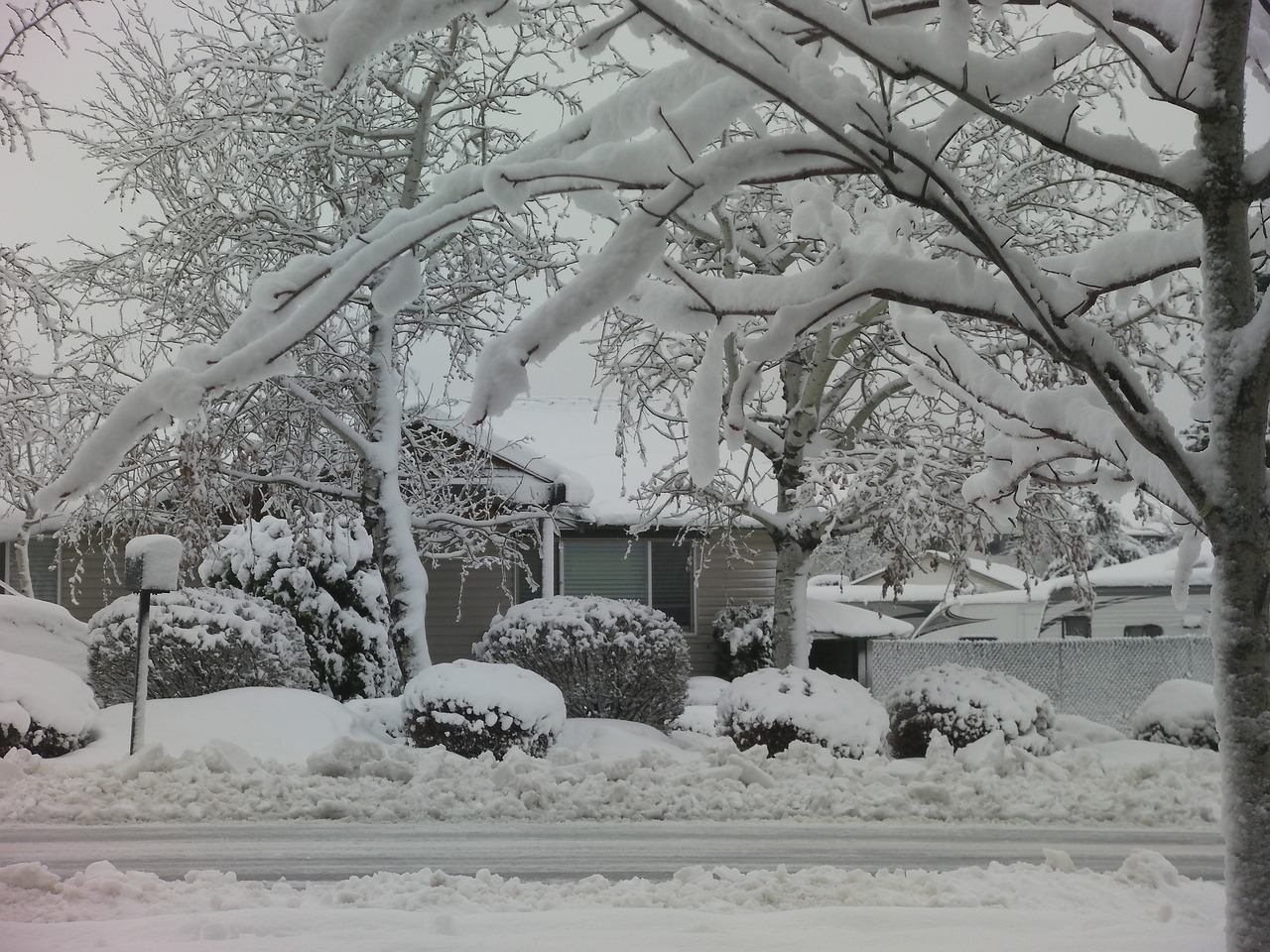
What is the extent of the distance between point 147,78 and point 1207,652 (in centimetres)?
1267

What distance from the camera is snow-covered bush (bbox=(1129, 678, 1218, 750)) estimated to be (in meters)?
8.23

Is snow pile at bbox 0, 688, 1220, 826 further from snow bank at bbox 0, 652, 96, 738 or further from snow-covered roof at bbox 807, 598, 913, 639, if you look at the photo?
snow-covered roof at bbox 807, 598, 913, 639

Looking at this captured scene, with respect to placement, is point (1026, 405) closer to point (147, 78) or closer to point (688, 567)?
point (147, 78)

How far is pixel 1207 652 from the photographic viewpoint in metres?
11.2

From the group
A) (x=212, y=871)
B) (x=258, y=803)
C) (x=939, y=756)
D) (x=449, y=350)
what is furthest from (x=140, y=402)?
(x=449, y=350)

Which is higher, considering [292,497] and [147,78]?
[147,78]

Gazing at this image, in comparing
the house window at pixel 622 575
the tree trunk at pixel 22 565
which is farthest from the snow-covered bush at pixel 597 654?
the tree trunk at pixel 22 565

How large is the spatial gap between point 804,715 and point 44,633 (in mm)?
6909

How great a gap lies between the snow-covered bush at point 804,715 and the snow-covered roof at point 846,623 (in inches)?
205

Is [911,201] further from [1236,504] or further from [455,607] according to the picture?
[455,607]

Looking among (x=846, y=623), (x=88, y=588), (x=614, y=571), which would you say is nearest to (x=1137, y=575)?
(x=846, y=623)

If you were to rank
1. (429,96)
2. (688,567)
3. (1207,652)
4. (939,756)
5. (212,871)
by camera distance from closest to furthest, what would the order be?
(212,871)
(939,756)
(429,96)
(1207,652)
(688,567)

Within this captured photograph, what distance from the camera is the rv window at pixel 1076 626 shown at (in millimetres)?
18000

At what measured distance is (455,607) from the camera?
1524 cm
